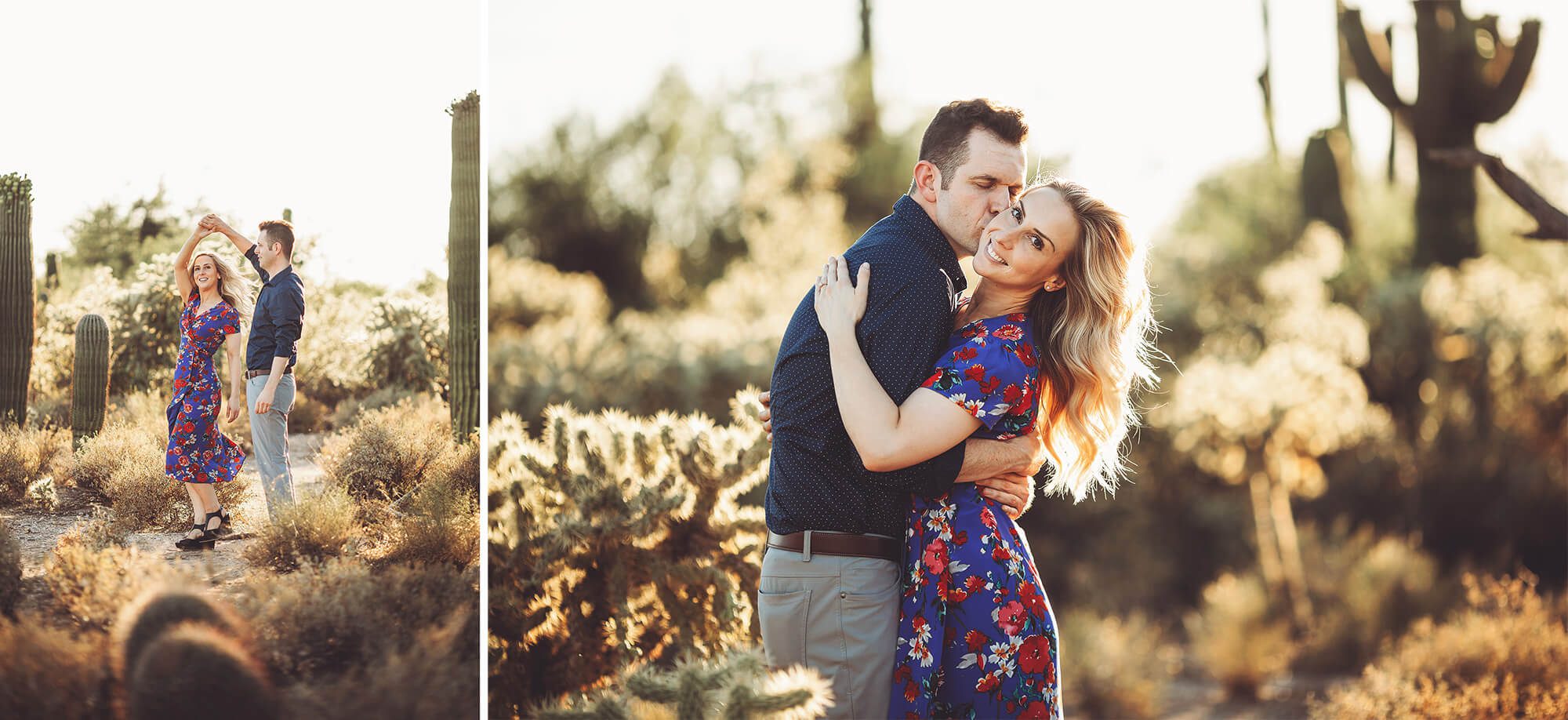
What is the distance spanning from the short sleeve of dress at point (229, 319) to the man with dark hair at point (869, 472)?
157cm

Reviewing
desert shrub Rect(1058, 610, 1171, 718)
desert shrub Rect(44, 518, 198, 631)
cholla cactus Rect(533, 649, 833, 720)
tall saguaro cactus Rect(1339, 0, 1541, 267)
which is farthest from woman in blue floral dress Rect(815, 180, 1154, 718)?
tall saguaro cactus Rect(1339, 0, 1541, 267)

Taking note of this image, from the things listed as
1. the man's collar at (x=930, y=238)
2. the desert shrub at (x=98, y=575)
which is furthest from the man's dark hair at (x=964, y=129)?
the desert shrub at (x=98, y=575)

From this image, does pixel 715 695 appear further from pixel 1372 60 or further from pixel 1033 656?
pixel 1372 60

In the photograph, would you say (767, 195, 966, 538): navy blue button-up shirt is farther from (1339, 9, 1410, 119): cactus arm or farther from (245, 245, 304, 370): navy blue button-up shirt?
(1339, 9, 1410, 119): cactus arm

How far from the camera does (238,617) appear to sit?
2914mm

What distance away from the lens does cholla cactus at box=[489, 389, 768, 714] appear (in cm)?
430

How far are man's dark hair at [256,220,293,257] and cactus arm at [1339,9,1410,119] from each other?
34.8 ft

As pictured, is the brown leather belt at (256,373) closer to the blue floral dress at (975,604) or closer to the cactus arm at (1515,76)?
the blue floral dress at (975,604)

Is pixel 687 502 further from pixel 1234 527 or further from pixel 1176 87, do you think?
pixel 1176 87

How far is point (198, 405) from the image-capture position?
3.04m

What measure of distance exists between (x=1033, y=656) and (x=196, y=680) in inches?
84.9

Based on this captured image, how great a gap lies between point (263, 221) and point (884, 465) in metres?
1.95

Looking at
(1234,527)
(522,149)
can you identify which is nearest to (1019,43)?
(1234,527)

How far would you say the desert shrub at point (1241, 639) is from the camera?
7.71 m
